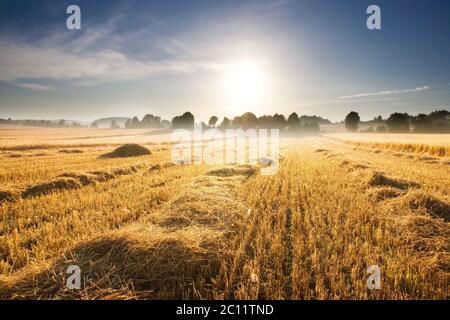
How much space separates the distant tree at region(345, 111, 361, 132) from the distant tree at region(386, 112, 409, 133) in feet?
66.6

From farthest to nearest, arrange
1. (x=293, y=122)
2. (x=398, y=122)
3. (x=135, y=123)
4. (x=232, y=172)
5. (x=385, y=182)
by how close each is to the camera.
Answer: (x=135, y=123) < (x=293, y=122) < (x=398, y=122) < (x=232, y=172) < (x=385, y=182)

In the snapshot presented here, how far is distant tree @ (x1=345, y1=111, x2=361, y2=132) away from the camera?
4097 inches

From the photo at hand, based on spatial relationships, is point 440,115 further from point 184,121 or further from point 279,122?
point 184,121

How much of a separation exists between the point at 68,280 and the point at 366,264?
3.92m

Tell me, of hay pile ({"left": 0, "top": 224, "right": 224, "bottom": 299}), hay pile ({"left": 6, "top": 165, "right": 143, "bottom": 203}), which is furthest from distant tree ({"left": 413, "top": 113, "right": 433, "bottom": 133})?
hay pile ({"left": 0, "top": 224, "right": 224, "bottom": 299})

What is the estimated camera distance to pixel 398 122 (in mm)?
81688

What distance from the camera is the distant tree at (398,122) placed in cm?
8094

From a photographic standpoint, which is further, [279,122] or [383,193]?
[279,122]

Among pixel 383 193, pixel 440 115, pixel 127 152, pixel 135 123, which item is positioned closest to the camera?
pixel 383 193

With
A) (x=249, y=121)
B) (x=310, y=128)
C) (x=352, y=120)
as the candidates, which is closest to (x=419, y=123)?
(x=352, y=120)

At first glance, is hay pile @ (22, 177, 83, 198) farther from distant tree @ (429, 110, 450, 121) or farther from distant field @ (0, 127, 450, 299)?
distant tree @ (429, 110, 450, 121)

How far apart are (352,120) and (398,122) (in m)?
23.2
